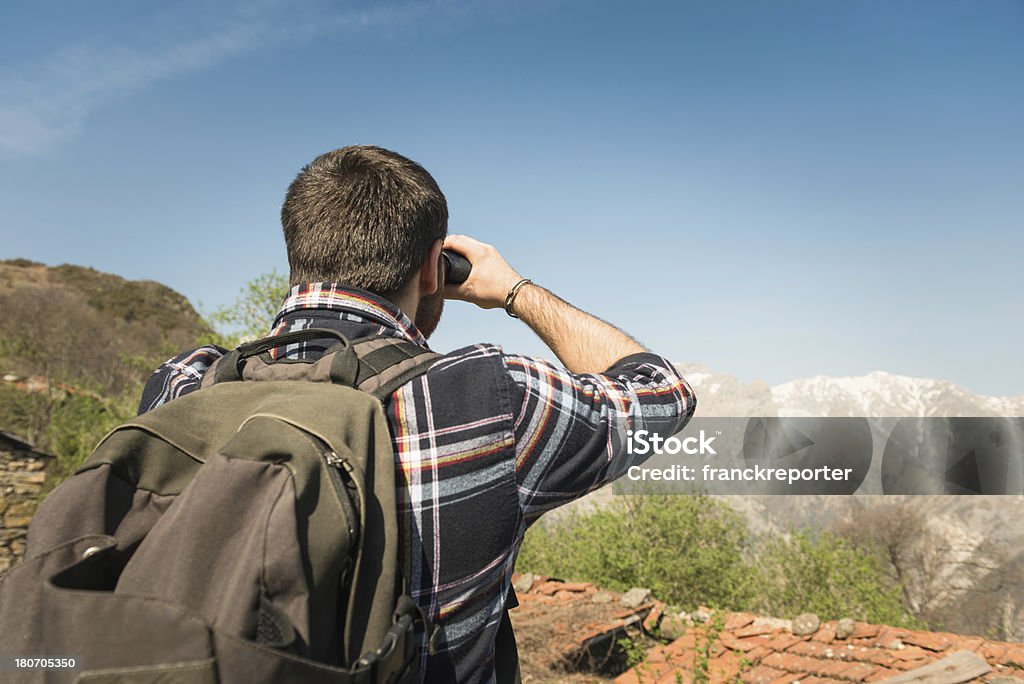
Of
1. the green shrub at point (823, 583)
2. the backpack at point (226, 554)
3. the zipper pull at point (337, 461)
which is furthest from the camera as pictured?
the green shrub at point (823, 583)

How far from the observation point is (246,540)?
90cm

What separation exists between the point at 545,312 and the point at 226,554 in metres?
1.07

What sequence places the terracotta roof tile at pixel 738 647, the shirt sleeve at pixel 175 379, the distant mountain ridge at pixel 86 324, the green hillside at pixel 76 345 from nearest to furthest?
the shirt sleeve at pixel 175 379, the terracotta roof tile at pixel 738 647, the green hillside at pixel 76 345, the distant mountain ridge at pixel 86 324

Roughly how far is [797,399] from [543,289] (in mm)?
99449

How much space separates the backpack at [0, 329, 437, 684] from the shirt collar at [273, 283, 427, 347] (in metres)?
0.25

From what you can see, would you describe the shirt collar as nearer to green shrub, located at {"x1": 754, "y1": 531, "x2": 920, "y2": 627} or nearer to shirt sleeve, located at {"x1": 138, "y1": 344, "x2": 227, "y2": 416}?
shirt sleeve, located at {"x1": 138, "y1": 344, "x2": 227, "y2": 416}

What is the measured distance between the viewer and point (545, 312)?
1785mm

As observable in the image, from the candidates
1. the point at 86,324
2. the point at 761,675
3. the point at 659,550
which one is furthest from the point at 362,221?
the point at 86,324

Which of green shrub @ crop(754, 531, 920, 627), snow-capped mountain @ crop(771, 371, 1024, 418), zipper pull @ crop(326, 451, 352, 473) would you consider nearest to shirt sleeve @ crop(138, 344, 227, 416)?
zipper pull @ crop(326, 451, 352, 473)

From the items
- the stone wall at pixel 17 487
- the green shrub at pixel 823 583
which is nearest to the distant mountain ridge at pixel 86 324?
the stone wall at pixel 17 487

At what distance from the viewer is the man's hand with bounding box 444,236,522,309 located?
5.94ft

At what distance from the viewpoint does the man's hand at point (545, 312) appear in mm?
1695

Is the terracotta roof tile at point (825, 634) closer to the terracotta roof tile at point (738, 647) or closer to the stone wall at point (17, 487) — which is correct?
the terracotta roof tile at point (738, 647)

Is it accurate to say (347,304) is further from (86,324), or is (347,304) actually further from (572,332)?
(86,324)
